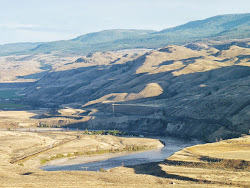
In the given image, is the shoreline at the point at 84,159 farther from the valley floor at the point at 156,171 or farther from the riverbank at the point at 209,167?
the riverbank at the point at 209,167

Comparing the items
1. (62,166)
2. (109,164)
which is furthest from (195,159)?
(62,166)

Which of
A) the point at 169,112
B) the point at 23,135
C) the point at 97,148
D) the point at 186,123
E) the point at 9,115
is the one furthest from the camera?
the point at 9,115

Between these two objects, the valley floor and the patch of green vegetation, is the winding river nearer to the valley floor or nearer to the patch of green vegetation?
the patch of green vegetation

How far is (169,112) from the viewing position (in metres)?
156

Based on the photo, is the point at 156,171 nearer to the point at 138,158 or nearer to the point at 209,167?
the point at 209,167

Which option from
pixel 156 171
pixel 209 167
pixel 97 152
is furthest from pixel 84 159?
pixel 209 167

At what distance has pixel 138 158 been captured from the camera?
349 ft

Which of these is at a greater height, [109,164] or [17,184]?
[17,184]

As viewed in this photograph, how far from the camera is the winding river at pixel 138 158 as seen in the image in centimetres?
9700

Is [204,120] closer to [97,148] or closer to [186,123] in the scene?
[186,123]

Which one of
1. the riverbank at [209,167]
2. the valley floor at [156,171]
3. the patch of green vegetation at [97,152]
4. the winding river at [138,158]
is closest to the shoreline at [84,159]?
the patch of green vegetation at [97,152]

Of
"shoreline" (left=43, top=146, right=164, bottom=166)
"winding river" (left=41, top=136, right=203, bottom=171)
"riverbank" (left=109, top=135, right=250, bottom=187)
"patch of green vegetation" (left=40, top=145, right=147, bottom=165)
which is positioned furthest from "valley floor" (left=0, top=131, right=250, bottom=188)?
"winding river" (left=41, top=136, right=203, bottom=171)

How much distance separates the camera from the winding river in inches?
3819

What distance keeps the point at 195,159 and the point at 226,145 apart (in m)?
15.3
